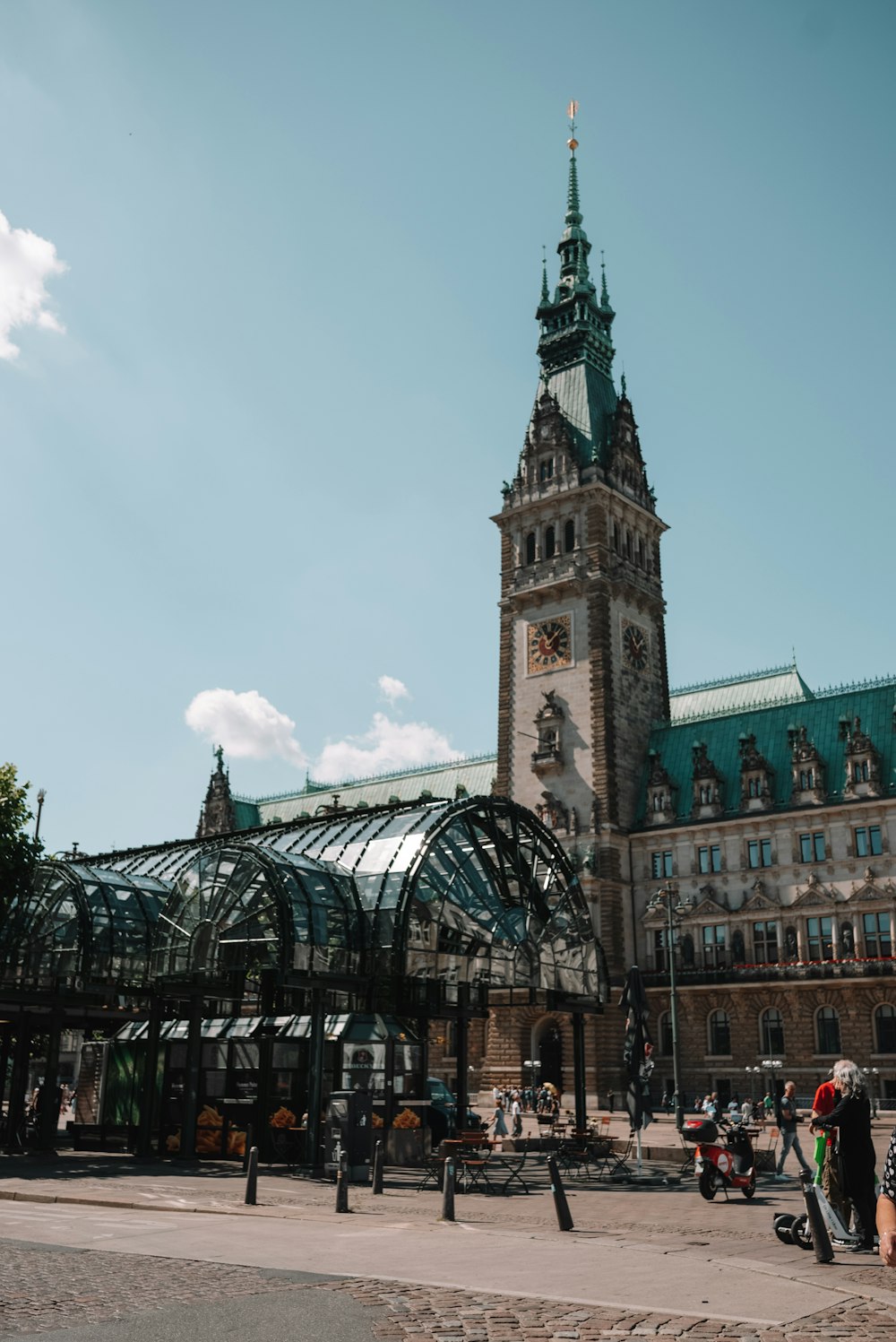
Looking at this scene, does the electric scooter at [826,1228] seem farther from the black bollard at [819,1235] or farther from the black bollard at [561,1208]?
the black bollard at [561,1208]

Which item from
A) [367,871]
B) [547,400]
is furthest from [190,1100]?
[547,400]

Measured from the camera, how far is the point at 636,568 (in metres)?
85.8

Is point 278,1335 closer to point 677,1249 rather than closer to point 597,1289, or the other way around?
point 597,1289

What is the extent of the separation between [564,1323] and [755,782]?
219 ft

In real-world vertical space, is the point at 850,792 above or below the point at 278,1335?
above

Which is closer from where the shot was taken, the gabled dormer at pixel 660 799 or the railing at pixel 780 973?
the railing at pixel 780 973

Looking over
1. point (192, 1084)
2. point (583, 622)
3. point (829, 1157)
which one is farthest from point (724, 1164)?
point (583, 622)

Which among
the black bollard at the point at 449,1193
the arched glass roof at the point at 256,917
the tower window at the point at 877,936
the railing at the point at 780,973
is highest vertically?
the tower window at the point at 877,936

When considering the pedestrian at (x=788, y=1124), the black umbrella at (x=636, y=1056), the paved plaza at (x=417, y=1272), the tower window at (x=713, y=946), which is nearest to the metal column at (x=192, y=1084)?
the paved plaza at (x=417, y=1272)

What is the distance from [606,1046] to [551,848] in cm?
3164

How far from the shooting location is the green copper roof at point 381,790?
101 meters

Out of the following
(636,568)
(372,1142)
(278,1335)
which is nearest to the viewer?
(278,1335)

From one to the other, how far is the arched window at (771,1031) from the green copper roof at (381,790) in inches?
1213

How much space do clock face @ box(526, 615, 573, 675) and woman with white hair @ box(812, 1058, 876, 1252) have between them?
68.6 meters
